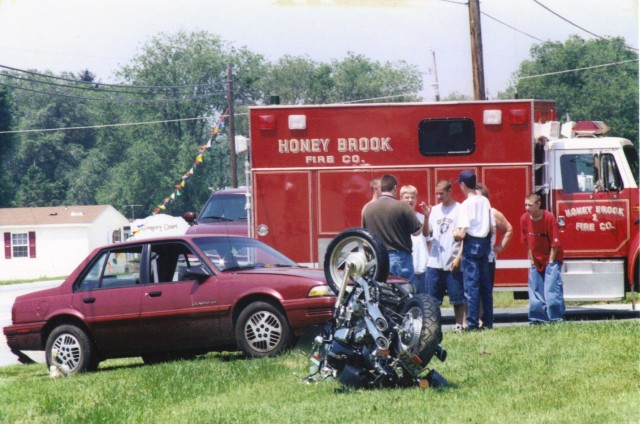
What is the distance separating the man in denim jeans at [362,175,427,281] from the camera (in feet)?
36.6

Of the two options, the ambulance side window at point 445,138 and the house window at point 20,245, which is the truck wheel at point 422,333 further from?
the house window at point 20,245

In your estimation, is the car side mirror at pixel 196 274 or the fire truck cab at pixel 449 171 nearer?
the car side mirror at pixel 196 274

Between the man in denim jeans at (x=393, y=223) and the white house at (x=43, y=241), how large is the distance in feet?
148

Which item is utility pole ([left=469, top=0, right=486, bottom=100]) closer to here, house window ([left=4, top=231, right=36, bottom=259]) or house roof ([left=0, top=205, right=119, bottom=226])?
house roof ([left=0, top=205, right=119, bottom=226])

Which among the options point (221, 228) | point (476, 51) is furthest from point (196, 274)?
point (476, 51)

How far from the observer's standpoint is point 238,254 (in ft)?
37.7

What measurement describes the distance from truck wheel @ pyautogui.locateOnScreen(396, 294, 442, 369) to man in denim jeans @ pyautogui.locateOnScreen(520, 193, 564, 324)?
4.56 m

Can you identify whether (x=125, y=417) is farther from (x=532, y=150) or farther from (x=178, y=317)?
(x=532, y=150)

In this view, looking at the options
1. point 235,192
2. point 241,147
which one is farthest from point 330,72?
point 241,147

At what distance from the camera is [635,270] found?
46.3 feet

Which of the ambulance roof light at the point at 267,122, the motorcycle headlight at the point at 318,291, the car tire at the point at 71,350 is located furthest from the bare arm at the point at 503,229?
the car tire at the point at 71,350

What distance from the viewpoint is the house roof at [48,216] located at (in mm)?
55125

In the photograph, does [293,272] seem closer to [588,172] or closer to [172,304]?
[172,304]

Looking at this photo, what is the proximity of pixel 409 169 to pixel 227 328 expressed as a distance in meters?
4.63
